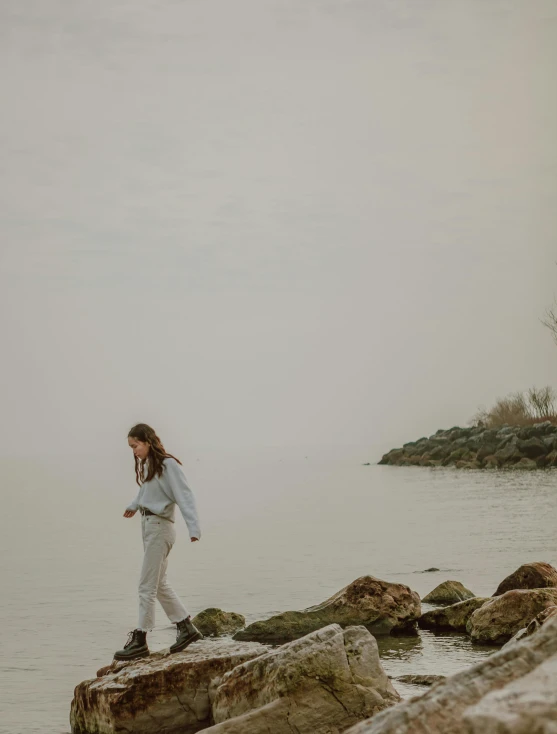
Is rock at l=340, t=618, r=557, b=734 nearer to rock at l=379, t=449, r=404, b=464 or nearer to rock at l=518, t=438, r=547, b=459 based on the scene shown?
rock at l=518, t=438, r=547, b=459

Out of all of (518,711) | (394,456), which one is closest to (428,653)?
(518,711)

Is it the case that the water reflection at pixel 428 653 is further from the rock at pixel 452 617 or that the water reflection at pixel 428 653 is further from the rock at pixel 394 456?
the rock at pixel 394 456

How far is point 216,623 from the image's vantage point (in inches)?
554

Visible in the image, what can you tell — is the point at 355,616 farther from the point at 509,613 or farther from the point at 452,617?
the point at 509,613

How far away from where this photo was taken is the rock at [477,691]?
3.84 meters

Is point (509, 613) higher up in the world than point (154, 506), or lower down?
lower down

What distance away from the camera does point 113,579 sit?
2444cm

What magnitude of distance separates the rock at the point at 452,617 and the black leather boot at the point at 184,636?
16.2ft

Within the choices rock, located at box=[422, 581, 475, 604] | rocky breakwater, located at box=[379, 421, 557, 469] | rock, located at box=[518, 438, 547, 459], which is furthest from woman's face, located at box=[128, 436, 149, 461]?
rock, located at box=[518, 438, 547, 459]

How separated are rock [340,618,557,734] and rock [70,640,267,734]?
4.09 meters

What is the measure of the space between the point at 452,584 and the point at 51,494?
69834 millimetres

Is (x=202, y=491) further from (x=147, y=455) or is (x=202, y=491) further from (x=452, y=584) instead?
(x=147, y=455)

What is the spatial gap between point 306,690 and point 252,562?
792 inches

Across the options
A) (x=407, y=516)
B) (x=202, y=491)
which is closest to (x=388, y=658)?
(x=407, y=516)
